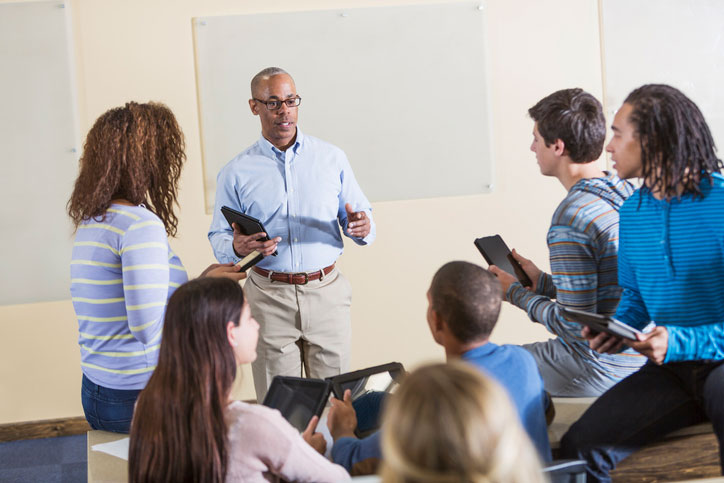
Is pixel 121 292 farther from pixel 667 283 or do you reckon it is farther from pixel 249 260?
pixel 667 283

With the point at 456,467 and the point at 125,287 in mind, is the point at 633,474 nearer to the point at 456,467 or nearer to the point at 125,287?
the point at 456,467

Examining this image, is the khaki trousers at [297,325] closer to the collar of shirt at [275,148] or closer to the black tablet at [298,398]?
the collar of shirt at [275,148]

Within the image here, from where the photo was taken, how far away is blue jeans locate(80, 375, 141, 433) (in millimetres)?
2074

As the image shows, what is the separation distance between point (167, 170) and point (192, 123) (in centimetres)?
169

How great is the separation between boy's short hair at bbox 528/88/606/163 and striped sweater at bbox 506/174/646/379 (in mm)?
127

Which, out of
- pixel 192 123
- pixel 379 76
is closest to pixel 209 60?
pixel 192 123

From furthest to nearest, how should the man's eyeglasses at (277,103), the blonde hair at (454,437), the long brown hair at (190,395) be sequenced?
the man's eyeglasses at (277,103)
the long brown hair at (190,395)
the blonde hair at (454,437)

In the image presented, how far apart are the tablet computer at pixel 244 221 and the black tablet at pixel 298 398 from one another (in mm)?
872

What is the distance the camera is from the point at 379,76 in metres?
3.89

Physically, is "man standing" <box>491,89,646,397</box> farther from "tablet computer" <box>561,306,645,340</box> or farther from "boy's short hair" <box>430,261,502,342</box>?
"boy's short hair" <box>430,261,502,342</box>

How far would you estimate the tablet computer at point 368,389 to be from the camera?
6.19ft

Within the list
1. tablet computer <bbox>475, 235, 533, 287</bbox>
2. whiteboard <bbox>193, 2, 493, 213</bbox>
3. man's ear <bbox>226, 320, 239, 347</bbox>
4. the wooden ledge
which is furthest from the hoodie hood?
the wooden ledge

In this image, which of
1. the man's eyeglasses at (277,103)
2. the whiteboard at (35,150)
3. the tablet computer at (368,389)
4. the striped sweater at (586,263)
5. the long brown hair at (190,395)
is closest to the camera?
the long brown hair at (190,395)

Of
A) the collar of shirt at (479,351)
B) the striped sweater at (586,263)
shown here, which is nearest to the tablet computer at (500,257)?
the striped sweater at (586,263)
